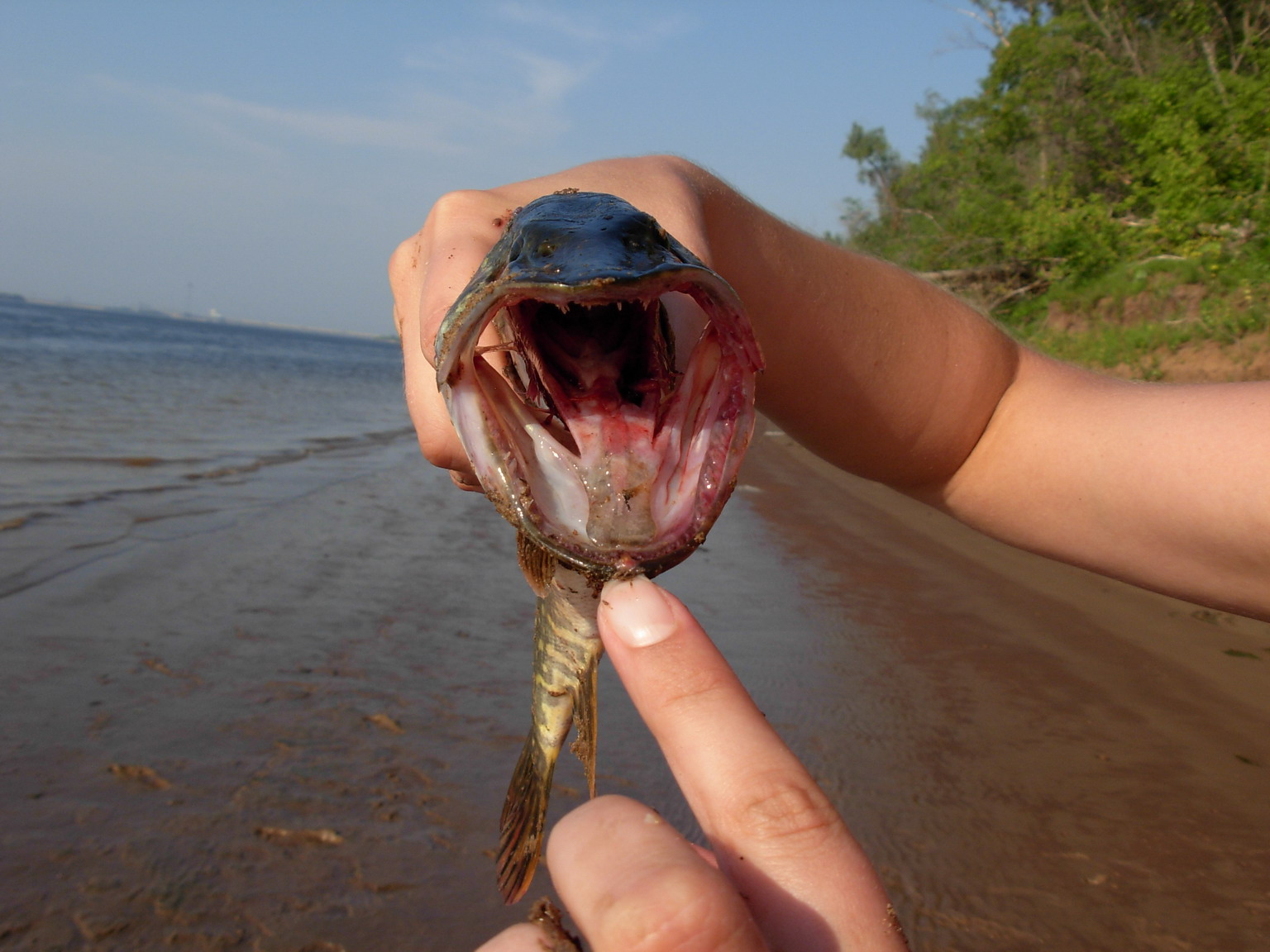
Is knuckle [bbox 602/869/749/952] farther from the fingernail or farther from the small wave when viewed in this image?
the small wave

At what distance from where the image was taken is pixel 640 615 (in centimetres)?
115

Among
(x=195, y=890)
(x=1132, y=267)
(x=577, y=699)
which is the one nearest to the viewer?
(x=577, y=699)

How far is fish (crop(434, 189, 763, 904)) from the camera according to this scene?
1236mm

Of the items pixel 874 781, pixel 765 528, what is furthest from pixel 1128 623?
pixel 765 528

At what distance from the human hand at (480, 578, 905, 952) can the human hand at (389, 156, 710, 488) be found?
637mm

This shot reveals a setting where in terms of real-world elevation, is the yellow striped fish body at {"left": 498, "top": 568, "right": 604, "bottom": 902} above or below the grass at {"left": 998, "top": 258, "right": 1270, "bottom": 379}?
below

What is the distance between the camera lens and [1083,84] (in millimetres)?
20844

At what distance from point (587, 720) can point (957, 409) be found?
147 centimetres

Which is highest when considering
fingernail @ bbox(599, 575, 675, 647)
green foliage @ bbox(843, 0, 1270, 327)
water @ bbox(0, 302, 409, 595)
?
green foliage @ bbox(843, 0, 1270, 327)

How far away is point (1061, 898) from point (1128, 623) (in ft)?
10.6

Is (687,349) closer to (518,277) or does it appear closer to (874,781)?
(518,277)

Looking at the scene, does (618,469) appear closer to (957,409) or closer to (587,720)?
(587,720)

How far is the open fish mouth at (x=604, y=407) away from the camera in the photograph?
4.04ft

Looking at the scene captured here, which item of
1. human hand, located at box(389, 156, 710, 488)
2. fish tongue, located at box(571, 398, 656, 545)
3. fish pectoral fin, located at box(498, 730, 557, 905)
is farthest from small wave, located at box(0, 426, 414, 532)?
fish tongue, located at box(571, 398, 656, 545)
